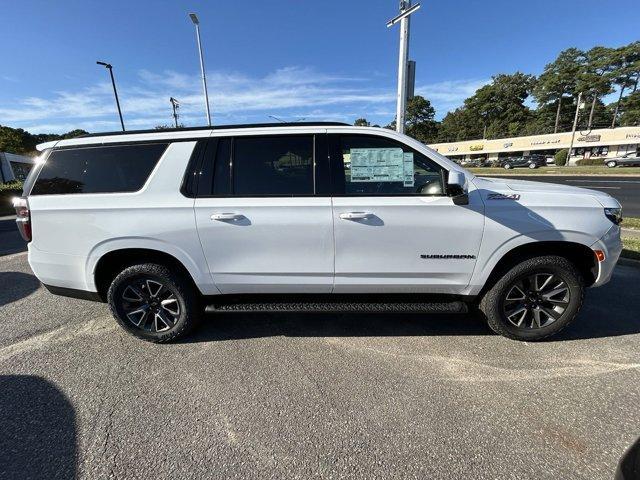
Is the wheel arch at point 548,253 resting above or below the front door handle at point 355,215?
below

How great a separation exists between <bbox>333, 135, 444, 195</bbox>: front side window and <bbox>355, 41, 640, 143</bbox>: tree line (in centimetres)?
5465

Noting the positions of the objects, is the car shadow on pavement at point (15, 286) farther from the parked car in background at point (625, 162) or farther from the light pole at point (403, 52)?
the parked car in background at point (625, 162)

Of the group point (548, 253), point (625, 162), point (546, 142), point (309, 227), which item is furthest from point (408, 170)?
point (546, 142)

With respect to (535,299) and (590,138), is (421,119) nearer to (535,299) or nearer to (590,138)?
(590,138)

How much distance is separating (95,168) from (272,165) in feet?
5.37

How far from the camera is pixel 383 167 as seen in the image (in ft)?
9.55

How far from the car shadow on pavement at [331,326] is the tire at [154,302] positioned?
24cm

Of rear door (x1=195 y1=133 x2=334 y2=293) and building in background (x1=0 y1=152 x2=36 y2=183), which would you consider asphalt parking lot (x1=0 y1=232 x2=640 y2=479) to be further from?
building in background (x1=0 y1=152 x2=36 y2=183)

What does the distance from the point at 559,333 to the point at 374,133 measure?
2.66 metres

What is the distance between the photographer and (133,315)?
320cm

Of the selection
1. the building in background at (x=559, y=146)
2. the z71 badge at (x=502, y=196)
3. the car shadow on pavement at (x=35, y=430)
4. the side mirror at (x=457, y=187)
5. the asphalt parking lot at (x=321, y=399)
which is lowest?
the asphalt parking lot at (x=321, y=399)

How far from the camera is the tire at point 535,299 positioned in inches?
116

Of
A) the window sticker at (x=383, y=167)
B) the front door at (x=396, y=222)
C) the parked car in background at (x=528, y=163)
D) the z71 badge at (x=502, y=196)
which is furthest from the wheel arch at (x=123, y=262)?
the parked car in background at (x=528, y=163)

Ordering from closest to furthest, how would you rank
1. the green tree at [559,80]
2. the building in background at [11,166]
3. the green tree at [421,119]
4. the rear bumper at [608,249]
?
the rear bumper at [608,249] → the building in background at [11,166] → the green tree at [559,80] → the green tree at [421,119]
